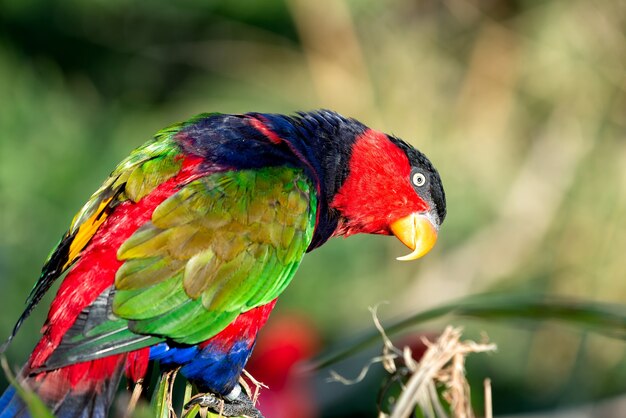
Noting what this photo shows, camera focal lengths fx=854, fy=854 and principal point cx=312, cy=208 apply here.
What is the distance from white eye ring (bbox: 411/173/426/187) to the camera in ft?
7.64

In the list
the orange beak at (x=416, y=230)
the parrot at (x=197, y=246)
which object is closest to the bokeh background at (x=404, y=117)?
the orange beak at (x=416, y=230)

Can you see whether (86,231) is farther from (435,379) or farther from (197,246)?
(435,379)

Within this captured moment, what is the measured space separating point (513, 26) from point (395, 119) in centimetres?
107

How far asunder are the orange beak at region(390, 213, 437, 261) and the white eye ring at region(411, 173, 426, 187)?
0.29ft

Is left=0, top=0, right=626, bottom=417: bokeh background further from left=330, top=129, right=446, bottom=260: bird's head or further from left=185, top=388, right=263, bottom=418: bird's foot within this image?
left=185, top=388, right=263, bottom=418: bird's foot

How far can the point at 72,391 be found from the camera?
5.70ft

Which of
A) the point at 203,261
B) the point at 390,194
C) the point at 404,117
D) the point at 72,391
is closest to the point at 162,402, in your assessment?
the point at 72,391

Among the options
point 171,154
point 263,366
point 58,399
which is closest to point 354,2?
point 263,366

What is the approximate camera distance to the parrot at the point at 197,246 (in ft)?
5.78

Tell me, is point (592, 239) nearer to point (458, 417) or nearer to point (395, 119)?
point (395, 119)

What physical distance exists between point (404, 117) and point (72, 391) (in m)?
3.59

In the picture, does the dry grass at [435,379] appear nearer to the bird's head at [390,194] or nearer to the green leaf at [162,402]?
the green leaf at [162,402]

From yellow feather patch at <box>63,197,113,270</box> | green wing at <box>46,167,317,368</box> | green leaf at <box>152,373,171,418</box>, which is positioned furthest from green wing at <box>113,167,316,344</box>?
green leaf at <box>152,373,171,418</box>

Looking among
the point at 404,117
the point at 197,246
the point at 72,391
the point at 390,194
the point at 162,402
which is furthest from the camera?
the point at 404,117
